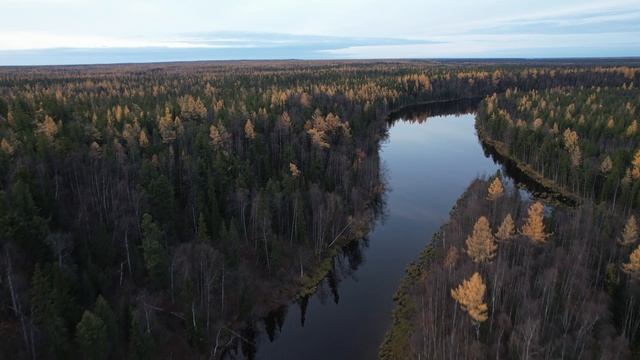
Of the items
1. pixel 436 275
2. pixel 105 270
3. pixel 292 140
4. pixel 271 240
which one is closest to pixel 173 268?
pixel 105 270

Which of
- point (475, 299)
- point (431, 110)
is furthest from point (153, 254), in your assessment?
point (431, 110)

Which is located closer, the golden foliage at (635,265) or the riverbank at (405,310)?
the riverbank at (405,310)

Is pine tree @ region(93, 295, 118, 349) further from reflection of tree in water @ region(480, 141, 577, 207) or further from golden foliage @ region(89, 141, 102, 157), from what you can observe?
reflection of tree in water @ region(480, 141, 577, 207)

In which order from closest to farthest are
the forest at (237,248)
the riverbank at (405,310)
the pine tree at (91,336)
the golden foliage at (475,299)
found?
the pine tree at (91,336) < the golden foliage at (475,299) < the forest at (237,248) < the riverbank at (405,310)

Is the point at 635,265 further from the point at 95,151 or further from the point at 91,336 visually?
the point at 95,151

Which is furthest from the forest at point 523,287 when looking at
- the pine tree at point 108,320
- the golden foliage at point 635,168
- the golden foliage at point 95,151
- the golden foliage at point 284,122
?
the golden foliage at point 95,151

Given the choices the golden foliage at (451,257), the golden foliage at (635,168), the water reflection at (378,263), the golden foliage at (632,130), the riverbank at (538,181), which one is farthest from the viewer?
the golden foliage at (632,130)

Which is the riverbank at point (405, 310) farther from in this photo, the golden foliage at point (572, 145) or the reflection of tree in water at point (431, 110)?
the reflection of tree in water at point (431, 110)

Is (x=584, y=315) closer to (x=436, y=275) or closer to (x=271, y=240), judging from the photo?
(x=436, y=275)
